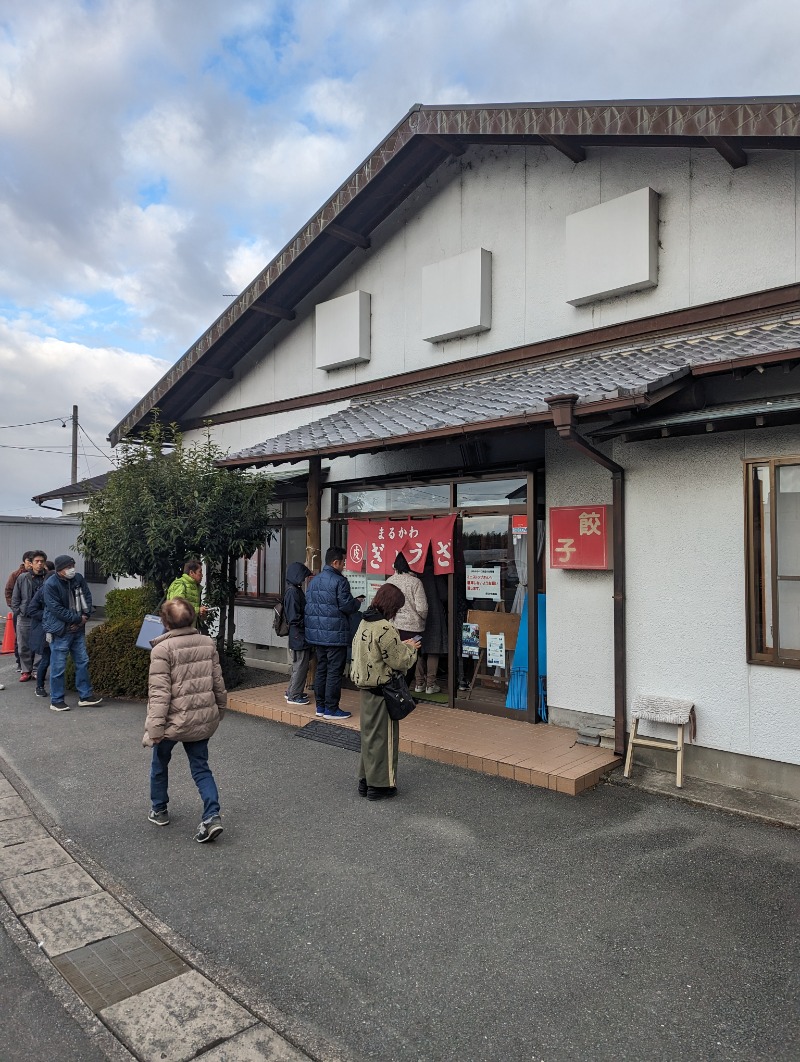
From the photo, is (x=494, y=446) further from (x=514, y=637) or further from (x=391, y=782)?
(x=391, y=782)

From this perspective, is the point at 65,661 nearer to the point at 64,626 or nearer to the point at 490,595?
the point at 64,626

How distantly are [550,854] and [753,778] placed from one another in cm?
205

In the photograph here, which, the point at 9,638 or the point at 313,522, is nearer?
the point at 313,522

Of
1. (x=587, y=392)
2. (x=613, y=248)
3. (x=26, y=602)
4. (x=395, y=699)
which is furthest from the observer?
(x=26, y=602)

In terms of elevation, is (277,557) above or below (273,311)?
below

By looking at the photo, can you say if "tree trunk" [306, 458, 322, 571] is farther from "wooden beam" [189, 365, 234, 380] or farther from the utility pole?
the utility pole

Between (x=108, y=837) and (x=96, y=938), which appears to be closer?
(x=96, y=938)

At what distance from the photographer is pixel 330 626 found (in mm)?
7785

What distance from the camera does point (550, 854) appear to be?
15.1 ft

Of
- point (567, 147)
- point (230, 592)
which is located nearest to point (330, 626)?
point (230, 592)

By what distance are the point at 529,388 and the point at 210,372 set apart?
7.06 m

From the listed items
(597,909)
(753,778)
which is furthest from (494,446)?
(597,909)

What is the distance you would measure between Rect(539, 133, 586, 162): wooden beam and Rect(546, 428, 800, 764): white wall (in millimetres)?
3421

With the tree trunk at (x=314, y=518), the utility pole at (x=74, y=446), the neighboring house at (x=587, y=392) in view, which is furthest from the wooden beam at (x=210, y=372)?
the utility pole at (x=74, y=446)
